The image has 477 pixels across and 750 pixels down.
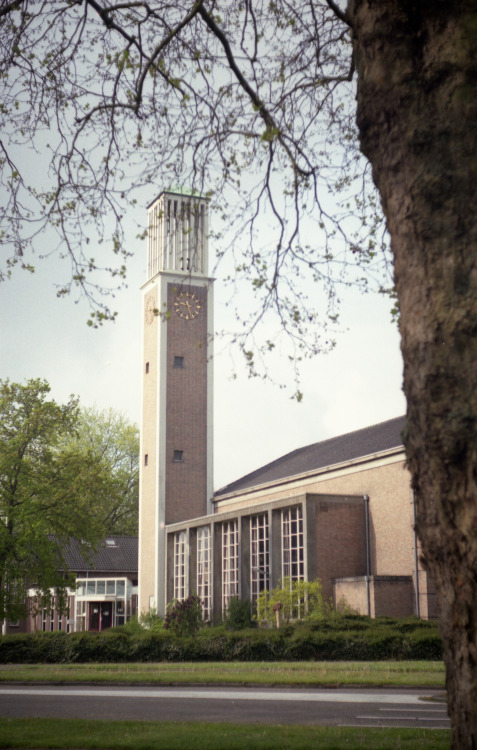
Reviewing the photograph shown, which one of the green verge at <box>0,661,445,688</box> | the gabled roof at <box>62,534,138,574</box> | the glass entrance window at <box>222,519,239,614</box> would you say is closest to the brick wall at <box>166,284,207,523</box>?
the glass entrance window at <box>222,519,239,614</box>

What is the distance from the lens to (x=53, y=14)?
9.68 m

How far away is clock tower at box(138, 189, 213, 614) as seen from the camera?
46562 millimetres

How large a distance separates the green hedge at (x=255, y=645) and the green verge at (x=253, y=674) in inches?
57.2

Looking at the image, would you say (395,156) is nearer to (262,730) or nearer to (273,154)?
(273,154)

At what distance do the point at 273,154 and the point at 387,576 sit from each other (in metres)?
22.7

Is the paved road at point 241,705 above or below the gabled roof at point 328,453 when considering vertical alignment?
below

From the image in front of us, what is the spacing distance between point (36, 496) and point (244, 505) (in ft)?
51.1

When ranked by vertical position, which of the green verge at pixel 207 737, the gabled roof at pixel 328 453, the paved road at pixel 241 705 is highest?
the gabled roof at pixel 328 453

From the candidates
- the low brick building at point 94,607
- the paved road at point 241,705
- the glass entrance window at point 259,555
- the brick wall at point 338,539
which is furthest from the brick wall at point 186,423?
the paved road at point 241,705

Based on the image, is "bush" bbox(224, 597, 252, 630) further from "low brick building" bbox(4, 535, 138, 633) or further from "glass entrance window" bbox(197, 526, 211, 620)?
"low brick building" bbox(4, 535, 138, 633)

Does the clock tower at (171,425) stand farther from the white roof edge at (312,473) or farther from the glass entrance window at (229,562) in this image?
the glass entrance window at (229,562)

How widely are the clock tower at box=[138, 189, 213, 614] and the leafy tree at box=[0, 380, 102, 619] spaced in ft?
44.0

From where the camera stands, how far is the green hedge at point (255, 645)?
21.9 meters

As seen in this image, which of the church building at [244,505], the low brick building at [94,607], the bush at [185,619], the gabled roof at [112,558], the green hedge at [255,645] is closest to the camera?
the green hedge at [255,645]
